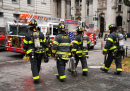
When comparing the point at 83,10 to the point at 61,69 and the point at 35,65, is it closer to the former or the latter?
the point at 61,69

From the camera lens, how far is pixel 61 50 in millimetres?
6266

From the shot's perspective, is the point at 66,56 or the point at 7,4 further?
the point at 7,4

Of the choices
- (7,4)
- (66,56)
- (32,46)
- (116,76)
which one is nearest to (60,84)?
(66,56)

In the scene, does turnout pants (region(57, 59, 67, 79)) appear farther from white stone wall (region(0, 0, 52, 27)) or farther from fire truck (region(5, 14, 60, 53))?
white stone wall (region(0, 0, 52, 27))

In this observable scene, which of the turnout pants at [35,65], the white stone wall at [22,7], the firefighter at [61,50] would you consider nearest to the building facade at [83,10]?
the white stone wall at [22,7]

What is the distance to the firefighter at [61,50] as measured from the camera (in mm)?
6148

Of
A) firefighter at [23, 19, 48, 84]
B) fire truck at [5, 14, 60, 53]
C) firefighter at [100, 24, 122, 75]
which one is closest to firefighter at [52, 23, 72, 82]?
firefighter at [23, 19, 48, 84]

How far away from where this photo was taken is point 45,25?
13281mm

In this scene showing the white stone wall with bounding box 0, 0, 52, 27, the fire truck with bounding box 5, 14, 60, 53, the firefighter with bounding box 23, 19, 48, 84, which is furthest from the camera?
the white stone wall with bounding box 0, 0, 52, 27

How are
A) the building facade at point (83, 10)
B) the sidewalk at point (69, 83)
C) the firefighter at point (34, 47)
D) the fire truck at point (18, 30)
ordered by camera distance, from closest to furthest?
1. the sidewalk at point (69, 83)
2. the firefighter at point (34, 47)
3. the fire truck at point (18, 30)
4. the building facade at point (83, 10)

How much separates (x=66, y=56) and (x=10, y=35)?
7319mm

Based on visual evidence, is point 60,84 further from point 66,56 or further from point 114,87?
point 114,87

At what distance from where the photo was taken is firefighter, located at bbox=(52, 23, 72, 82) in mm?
6148

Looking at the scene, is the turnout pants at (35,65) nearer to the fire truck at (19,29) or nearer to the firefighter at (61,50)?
the firefighter at (61,50)
